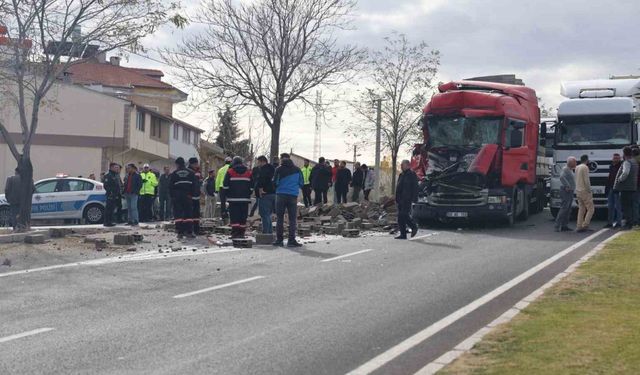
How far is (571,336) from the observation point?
27.4ft

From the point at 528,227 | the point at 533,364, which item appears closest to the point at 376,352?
the point at 533,364

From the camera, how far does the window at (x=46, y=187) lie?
27953mm

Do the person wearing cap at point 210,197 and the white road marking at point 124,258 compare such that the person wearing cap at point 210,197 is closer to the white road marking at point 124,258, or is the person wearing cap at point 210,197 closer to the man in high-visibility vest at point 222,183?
the man in high-visibility vest at point 222,183

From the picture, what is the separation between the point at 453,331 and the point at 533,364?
6.31 ft

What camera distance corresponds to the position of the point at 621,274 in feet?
42.1

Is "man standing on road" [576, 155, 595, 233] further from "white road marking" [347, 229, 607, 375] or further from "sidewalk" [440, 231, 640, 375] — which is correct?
"sidewalk" [440, 231, 640, 375]

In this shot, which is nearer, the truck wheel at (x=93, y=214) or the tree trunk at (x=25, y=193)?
the tree trunk at (x=25, y=193)

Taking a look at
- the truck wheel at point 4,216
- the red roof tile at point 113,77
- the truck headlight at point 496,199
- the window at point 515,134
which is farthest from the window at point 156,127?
the truck headlight at point 496,199

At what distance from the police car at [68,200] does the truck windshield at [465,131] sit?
35.5ft

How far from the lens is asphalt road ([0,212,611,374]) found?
7.94 meters

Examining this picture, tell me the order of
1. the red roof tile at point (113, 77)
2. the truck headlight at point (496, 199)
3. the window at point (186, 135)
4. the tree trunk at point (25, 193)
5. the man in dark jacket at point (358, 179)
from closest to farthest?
the tree trunk at point (25, 193) → the truck headlight at point (496, 199) → the man in dark jacket at point (358, 179) → the red roof tile at point (113, 77) → the window at point (186, 135)

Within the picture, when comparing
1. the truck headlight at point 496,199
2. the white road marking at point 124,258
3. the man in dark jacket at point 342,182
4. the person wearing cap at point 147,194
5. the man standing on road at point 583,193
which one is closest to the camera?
the white road marking at point 124,258

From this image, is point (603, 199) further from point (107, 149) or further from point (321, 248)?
point (107, 149)

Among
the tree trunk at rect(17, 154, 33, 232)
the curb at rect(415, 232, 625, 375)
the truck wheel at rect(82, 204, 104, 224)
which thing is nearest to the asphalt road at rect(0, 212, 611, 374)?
the curb at rect(415, 232, 625, 375)
